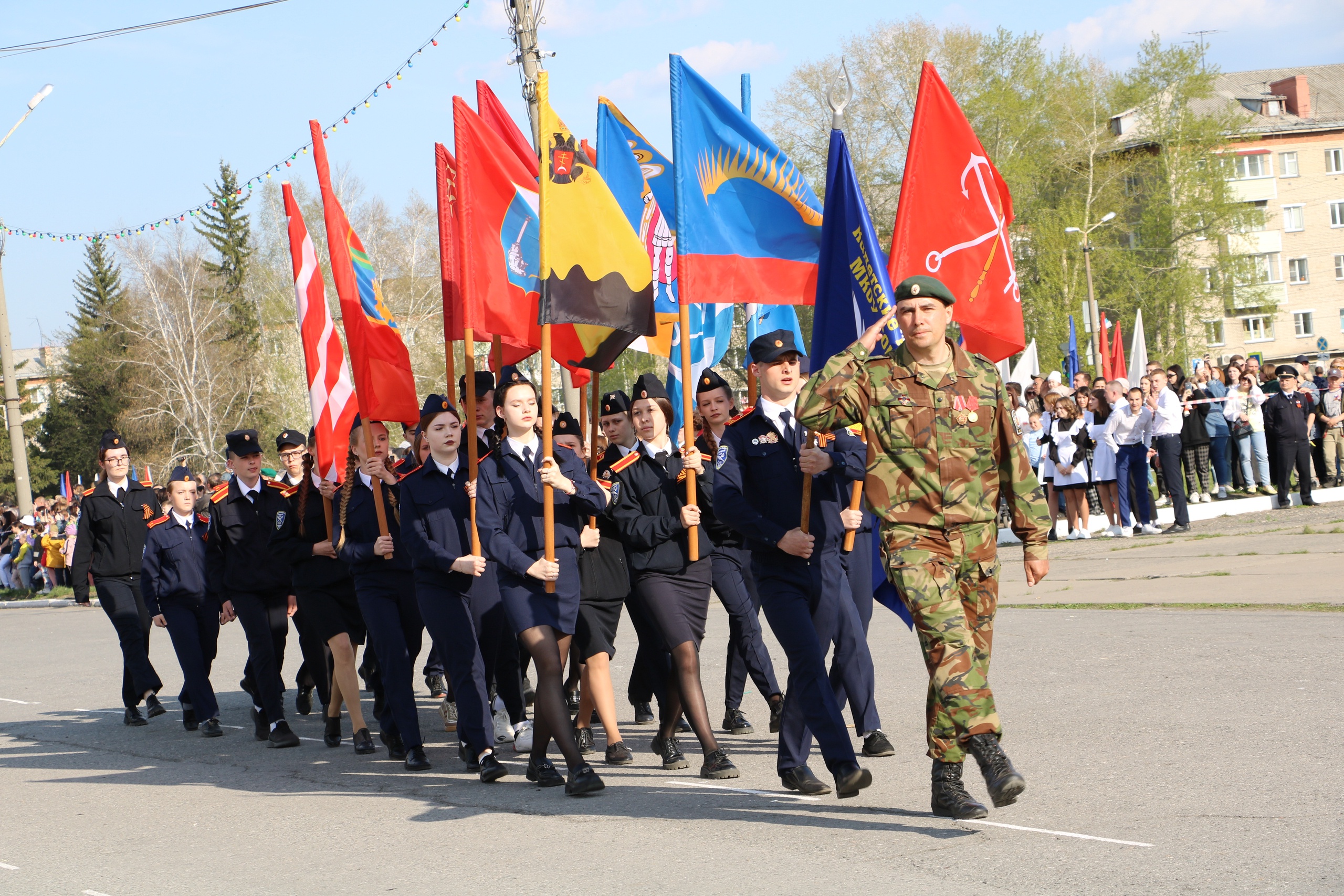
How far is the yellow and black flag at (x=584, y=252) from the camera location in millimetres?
7426

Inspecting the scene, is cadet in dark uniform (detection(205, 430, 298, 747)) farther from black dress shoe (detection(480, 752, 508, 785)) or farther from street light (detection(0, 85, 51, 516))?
street light (detection(0, 85, 51, 516))

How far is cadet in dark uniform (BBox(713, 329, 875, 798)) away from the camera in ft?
19.9

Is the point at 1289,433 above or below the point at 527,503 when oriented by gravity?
above

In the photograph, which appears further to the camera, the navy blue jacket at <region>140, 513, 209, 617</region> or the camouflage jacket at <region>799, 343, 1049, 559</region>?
the navy blue jacket at <region>140, 513, 209, 617</region>

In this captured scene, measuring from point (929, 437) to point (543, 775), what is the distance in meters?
2.76

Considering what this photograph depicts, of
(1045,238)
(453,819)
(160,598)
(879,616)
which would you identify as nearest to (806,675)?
(453,819)

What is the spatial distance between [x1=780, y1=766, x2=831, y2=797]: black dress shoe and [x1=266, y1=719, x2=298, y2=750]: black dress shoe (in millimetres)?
3971

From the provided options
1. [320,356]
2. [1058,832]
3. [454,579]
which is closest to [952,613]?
[1058,832]

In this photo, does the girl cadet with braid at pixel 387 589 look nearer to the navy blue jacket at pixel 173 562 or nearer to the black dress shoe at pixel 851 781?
the navy blue jacket at pixel 173 562

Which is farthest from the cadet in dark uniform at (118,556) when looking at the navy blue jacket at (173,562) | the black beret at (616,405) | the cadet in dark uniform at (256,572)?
the black beret at (616,405)

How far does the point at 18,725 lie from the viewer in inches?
420

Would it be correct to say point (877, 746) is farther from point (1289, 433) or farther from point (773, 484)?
point (1289, 433)

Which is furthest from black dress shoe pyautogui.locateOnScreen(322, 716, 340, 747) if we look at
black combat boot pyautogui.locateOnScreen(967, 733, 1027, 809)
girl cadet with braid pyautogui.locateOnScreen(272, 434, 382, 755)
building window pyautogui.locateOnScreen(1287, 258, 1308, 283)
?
building window pyautogui.locateOnScreen(1287, 258, 1308, 283)

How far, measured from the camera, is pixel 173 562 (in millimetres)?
9953
